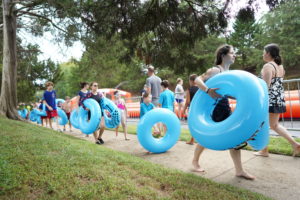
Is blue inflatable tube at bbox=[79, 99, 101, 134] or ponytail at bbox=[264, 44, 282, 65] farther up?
ponytail at bbox=[264, 44, 282, 65]

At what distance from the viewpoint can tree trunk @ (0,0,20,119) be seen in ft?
34.4

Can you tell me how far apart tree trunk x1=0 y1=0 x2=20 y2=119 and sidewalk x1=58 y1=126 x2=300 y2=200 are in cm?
790

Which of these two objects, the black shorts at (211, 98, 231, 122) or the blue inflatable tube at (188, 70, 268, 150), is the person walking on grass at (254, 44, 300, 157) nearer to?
the blue inflatable tube at (188, 70, 268, 150)

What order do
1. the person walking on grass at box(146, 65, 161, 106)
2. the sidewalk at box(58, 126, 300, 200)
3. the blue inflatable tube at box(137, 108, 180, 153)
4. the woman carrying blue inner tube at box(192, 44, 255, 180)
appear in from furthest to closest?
the person walking on grass at box(146, 65, 161, 106) → the blue inflatable tube at box(137, 108, 180, 153) → the woman carrying blue inner tube at box(192, 44, 255, 180) → the sidewalk at box(58, 126, 300, 200)

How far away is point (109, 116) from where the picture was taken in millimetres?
6840

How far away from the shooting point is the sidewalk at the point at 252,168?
3.08m

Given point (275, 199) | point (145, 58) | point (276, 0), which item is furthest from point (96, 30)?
point (275, 199)

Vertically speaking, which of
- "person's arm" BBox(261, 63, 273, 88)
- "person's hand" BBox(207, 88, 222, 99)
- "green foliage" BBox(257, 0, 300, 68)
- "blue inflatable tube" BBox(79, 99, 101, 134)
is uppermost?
"green foliage" BBox(257, 0, 300, 68)

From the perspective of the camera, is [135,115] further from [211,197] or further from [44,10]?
[211,197]

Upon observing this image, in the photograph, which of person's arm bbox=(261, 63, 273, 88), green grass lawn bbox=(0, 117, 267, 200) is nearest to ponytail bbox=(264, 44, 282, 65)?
person's arm bbox=(261, 63, 273, 88)

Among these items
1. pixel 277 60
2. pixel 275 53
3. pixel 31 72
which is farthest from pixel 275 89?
pixel 31 72

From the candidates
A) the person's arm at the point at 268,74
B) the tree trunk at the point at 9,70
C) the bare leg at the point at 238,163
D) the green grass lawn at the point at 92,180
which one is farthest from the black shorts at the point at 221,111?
the tree trunk at the point at 9,70

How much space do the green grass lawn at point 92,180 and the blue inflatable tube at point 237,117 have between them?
24.1 inches

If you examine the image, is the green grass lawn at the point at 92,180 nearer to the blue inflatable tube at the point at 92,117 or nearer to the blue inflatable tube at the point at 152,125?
the blue inflatable tube at the point at 152,125
